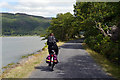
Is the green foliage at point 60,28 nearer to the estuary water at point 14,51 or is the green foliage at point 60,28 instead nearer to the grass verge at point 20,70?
the estuary water at point 14,51

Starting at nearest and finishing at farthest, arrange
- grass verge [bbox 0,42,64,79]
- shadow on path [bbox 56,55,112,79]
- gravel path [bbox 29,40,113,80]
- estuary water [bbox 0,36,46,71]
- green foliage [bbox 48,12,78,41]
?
gravel path [bbox 29,40,113,80] < shadow on path [bbox 56,55,112,79] < grass verge [bbox 0,42,64,79] < estuary water [bbox 0,36,46,71] < green foliage [bbox 48,12,78,41]

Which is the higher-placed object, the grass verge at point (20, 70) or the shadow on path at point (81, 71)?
the shadow on path at point (81, 71)

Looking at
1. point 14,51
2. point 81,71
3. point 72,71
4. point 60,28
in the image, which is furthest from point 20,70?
point 60,28

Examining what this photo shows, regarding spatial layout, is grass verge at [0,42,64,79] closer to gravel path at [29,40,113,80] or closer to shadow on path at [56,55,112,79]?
gravel path at [29,40,113,80]

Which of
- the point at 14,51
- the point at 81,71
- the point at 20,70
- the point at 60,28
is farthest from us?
the point at 60,28

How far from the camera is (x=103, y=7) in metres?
17.6

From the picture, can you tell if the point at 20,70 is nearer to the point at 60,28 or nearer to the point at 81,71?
the point at 81,71

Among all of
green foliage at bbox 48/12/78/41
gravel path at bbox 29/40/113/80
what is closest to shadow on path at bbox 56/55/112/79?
gravel path at bbox 29/40/113/80

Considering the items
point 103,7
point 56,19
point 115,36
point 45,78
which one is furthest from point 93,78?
point 56,19

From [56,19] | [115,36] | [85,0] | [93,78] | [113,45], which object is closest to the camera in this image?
[115,36]

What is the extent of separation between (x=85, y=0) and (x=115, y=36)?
1799cm

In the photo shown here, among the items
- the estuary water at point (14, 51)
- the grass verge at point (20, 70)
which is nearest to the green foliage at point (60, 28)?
the estuary water at point (14, 51)

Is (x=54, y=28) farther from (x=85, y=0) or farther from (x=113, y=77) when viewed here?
(x=113, y=77)

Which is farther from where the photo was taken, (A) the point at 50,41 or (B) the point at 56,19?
(B) the point at 56,19
